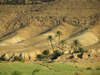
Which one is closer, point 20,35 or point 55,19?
point 20,35

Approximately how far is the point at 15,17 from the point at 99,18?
137 ft

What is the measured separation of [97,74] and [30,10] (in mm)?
90941

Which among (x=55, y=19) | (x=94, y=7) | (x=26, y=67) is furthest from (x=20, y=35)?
(x=26, y=67)

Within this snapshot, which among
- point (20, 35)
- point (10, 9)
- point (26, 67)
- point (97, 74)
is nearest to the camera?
point (97, 74)

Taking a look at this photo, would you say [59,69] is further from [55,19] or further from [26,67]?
[55,19]

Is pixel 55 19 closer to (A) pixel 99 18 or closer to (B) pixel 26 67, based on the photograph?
(A) pixel 99 18

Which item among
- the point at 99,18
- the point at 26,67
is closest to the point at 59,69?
the point at 26,67

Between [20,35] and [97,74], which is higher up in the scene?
[97,74]

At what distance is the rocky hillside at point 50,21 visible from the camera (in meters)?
70.4

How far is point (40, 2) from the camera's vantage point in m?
112

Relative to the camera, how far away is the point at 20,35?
3002 inches

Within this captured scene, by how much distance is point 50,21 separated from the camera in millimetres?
86250

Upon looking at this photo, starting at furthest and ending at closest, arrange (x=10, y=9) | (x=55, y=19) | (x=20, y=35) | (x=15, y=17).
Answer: (x=10, y=9)
(x=15, y=17)
(x=55, y=19)
(x=20, y=35)

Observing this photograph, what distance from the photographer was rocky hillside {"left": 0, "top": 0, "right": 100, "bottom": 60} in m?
70.4
